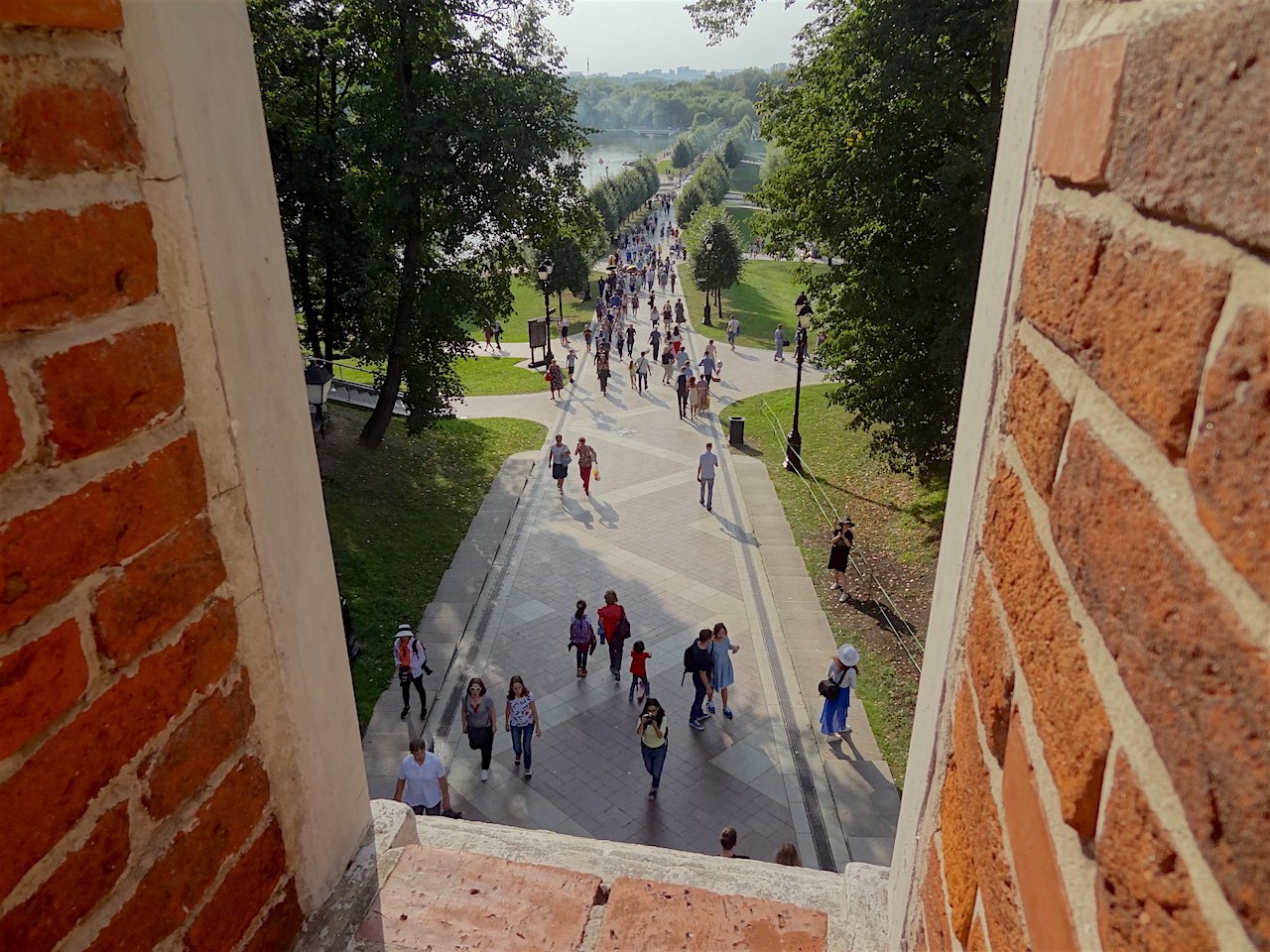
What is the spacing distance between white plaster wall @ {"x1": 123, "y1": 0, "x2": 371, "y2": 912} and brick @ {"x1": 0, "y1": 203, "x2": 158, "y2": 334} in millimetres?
50

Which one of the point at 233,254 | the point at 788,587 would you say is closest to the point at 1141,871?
the point at 233,254

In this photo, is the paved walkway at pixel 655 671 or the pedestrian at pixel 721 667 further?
the pedestrian at pixel 721 667

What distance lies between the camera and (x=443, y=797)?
26.0ft

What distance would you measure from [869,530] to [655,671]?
6.04 m

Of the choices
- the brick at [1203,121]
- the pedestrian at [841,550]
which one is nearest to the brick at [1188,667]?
the brick at [1203,121]

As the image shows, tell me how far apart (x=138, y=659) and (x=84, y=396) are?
1.43 ft

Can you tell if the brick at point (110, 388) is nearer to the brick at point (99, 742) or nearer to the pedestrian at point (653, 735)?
the brick at point (99, 742)

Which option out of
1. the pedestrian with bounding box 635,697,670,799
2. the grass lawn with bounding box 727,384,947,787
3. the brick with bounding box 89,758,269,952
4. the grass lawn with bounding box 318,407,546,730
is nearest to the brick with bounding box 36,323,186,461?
the brick with bounding box 89,758,269,952

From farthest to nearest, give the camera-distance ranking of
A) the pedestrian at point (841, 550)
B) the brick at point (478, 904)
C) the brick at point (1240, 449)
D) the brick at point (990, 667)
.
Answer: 1. the pedestrian at point (841, 550)
2. the brick at point (478, 904)
3. the brick at point (990, 667)
4. the brick at point (1240, 449)

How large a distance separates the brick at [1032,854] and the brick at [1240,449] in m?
0.46

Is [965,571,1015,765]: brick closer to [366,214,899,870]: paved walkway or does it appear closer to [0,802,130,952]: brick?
[0,802,130,952]: brick

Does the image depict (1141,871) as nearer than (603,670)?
Yes

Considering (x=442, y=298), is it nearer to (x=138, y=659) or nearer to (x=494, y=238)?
(x=494, y=238)

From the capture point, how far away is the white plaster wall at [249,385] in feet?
4.43
